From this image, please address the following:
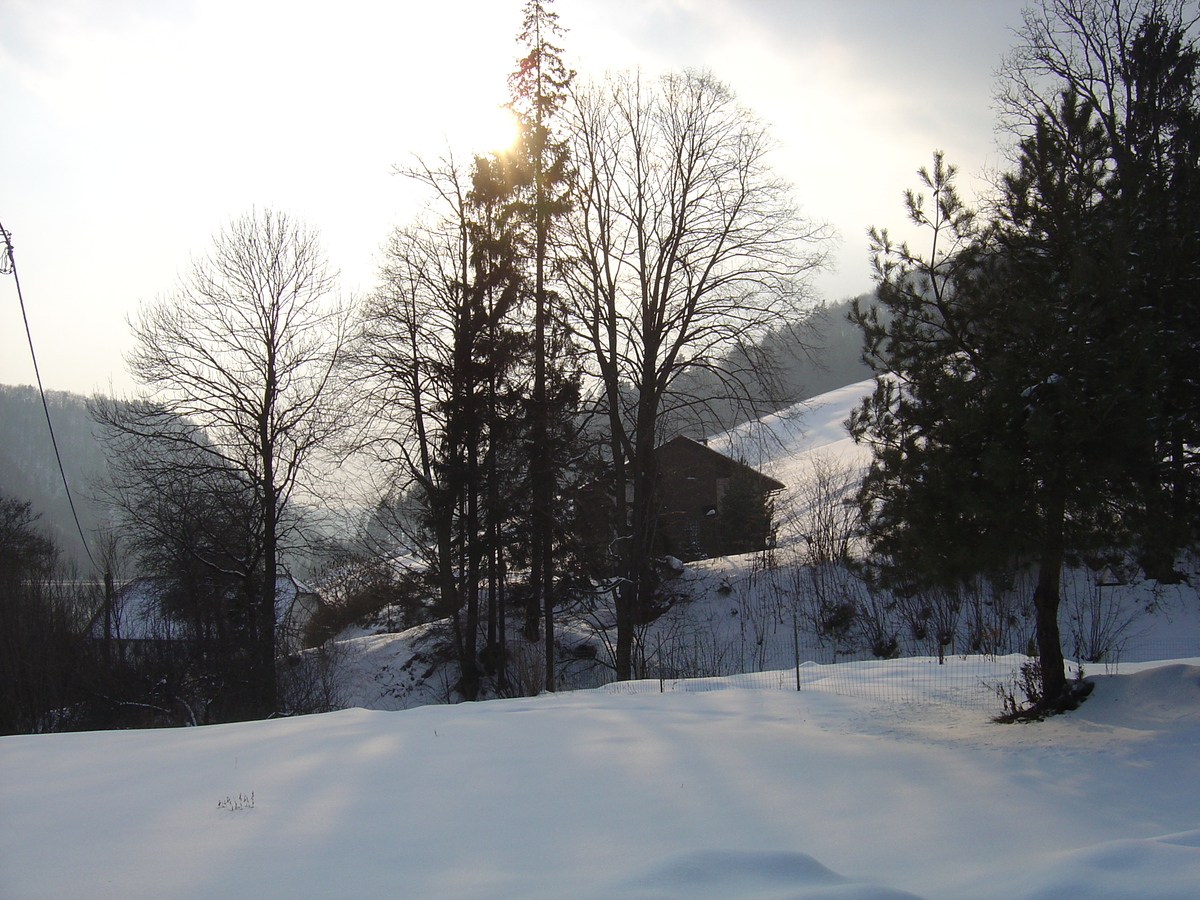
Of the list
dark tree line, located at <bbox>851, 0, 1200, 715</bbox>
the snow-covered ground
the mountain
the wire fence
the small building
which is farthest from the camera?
the mountain

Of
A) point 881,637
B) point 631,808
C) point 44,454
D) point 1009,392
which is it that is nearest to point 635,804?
point 631,808

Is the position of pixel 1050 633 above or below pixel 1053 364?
below

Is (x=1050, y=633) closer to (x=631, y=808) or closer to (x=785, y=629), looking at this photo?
(x=631, y=808)

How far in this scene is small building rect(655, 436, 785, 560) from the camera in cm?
A: 2677

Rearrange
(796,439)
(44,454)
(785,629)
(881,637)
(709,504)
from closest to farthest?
(881,637)
(785,629)
(709,504)
(796,439)
(44,454)

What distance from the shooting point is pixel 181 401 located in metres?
19.7

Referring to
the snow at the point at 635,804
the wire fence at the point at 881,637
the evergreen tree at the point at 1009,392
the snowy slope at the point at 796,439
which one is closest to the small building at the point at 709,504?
the snowy slope at the point at 796,439

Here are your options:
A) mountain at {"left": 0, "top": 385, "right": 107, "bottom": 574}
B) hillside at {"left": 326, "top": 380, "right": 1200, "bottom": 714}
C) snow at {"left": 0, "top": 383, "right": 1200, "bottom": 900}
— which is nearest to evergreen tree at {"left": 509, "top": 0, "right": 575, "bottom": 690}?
hillside at {"left": 326, "top": 380, "right": 1200, "bottom": 714}

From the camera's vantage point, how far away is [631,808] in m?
5.00


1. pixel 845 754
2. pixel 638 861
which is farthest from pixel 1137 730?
pixel 638 861

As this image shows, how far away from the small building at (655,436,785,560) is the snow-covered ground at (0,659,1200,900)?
1485 centimetres

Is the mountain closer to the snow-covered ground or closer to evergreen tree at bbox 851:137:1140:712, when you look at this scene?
the snow-covered ground

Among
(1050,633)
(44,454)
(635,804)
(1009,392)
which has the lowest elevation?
(635,804)

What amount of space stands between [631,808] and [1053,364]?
542 cm
